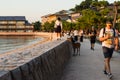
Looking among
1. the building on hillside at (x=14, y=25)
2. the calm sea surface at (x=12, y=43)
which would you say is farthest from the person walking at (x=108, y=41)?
the building on hillside at (x=14, y=25)

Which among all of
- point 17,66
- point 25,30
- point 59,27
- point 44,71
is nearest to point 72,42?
point 59,27

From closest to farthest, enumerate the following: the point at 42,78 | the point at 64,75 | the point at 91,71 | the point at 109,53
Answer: the point at 42,78 < the point at 109,53 < the point at 64,75 < the point at 91,71

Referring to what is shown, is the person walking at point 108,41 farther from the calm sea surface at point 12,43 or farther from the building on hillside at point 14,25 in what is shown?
the building on hillside at point 14,25

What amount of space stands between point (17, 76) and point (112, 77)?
678cm

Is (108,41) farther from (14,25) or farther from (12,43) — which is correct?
(14,25)

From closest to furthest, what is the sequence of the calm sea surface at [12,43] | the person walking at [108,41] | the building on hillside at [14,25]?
the person walking at [108,41] < the calm sea surface at [12,43] < the building on hillside at [14,25]

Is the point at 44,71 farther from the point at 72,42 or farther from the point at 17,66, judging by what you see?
the point at 72,42

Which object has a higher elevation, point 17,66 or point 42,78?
point 17,66

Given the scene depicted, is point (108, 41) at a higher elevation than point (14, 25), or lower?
higher

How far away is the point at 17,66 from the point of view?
529 centimetres

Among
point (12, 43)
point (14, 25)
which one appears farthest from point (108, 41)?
point (14, 25)

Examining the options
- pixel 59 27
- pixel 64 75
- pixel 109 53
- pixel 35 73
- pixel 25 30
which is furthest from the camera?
pixel 25 30

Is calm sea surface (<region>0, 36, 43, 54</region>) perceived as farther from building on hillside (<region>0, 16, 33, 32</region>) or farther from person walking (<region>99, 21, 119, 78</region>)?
building on hillside (<region>0, 16, 33, 32</region>)

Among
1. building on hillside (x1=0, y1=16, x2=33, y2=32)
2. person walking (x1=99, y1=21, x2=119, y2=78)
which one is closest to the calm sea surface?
person walking (x1=99, y1=21, x2=119, y2=78)
